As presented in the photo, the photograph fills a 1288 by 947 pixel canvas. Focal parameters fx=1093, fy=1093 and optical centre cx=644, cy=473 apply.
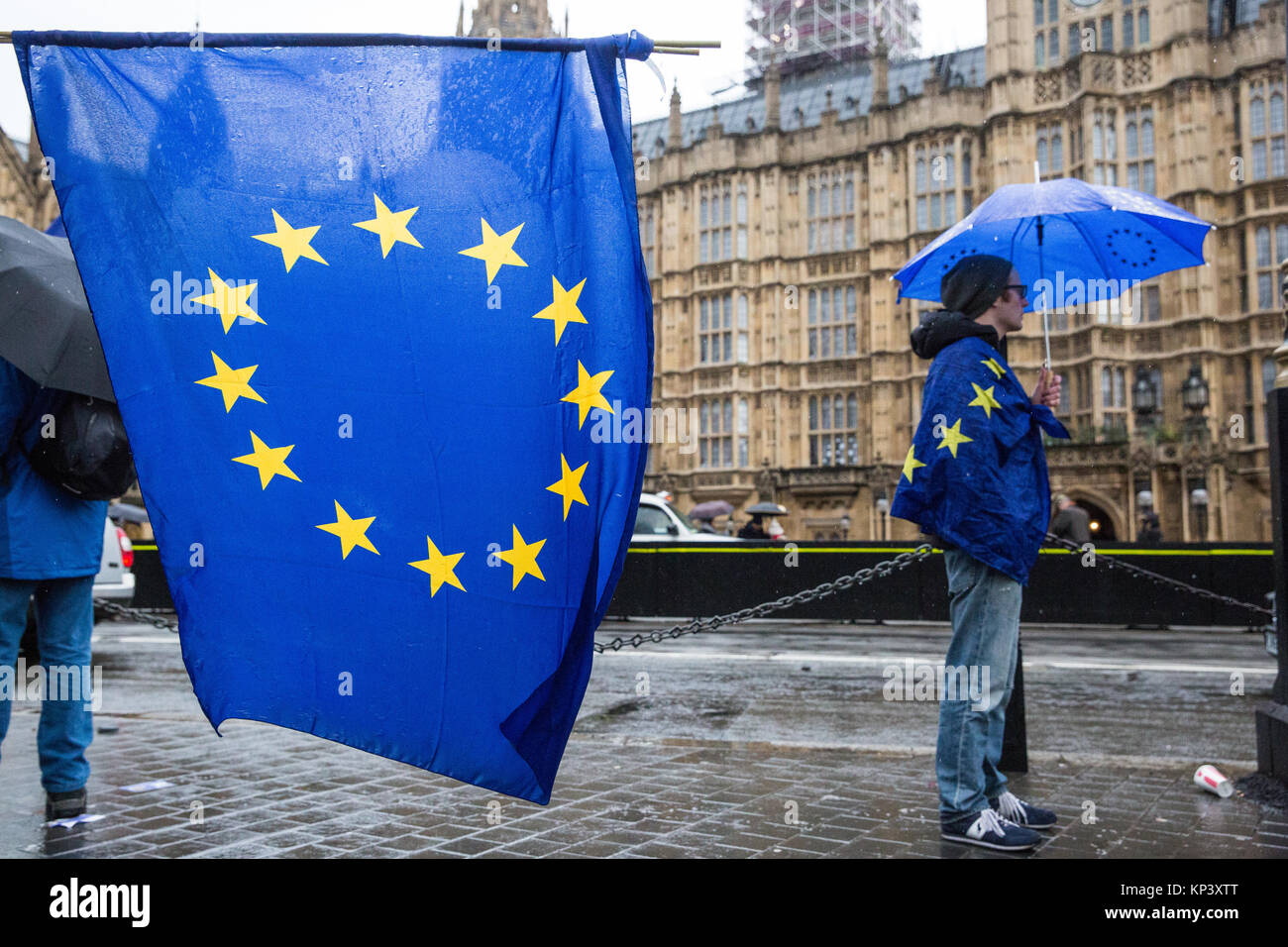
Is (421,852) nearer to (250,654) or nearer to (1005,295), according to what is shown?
(250,654)

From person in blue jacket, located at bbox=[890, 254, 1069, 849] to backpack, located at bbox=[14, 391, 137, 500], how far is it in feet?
8.62

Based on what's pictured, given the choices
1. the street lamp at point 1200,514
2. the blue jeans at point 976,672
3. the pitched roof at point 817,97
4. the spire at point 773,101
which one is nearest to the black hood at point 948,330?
the blue jeans at point 976,672

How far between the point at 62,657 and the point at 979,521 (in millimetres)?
3208

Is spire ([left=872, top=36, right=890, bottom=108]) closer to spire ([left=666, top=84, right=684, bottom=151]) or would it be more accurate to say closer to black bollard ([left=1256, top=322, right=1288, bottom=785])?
spire ([left=666, top=84, right=684, bottom=151])

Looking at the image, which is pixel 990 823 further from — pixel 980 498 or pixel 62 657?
pixel 62 657

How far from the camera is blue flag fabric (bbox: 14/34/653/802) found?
2.85 metres

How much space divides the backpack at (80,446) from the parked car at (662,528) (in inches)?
479

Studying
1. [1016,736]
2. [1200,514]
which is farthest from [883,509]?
[1016,736]

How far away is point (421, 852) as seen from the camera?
11.1ft

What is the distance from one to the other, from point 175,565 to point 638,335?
1373mm

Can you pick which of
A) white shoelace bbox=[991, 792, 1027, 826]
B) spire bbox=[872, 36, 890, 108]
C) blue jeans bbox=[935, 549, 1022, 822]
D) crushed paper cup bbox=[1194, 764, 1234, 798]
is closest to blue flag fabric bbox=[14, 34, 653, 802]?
blue jeans bbox=[935, 549, 1022, 822]

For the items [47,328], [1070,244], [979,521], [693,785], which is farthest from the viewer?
[1070,244]

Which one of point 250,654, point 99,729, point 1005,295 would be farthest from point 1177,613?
point 250,654

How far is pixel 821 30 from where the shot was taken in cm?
4669
